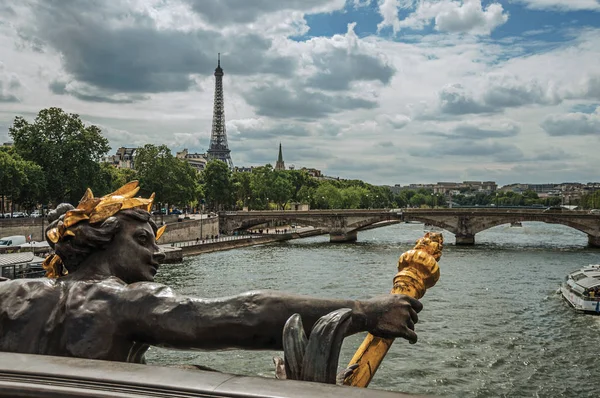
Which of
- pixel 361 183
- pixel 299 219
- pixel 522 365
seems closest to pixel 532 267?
pixel 522 365

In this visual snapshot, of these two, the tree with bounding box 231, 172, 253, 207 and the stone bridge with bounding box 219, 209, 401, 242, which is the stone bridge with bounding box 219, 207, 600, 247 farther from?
the tree with bounding box 231, 172, 253, 207

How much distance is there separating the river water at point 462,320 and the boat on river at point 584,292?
39 centimetres

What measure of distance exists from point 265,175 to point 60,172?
4054cm

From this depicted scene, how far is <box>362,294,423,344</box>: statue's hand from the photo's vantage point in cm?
240

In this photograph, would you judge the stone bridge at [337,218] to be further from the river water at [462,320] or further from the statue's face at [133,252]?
the statue's face at [133,252]

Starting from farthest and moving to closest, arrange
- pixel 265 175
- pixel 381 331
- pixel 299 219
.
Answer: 1. pixel 265 175
2. pixel 299 219
3. pixel 381 331

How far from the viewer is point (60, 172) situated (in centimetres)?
4206

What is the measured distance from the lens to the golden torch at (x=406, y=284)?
2582 millimetres

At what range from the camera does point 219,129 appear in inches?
4968

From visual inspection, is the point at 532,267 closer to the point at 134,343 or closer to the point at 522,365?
the point at 522,365

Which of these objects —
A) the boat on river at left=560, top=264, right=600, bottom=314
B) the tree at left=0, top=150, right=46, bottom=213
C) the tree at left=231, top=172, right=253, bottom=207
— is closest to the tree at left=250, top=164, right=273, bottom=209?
the tree at left=231, top=172, right=253, bottom=207

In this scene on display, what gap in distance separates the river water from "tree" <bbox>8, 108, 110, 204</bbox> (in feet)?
34.2

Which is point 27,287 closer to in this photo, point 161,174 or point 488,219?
point 161,174

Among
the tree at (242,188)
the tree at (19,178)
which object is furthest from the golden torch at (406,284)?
the tree at (242,188)
